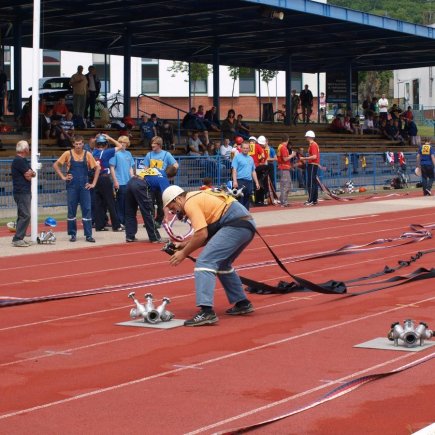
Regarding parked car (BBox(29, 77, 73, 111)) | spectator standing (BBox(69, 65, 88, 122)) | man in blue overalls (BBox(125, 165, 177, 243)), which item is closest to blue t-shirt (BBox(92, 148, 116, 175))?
man in blue overalls (BBox(125, 165, 177, 243))

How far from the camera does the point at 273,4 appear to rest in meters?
36.8

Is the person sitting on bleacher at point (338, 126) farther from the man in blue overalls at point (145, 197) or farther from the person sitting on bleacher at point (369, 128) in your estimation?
the man in blue overalls at point (145, 197)

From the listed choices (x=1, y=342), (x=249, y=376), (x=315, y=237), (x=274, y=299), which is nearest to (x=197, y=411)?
(x=249, y=376)

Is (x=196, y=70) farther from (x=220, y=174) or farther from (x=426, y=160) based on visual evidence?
(x=220, y=174)

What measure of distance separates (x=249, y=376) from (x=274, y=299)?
4.49 m

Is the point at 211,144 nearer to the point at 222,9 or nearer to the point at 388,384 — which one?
the point at 222,9

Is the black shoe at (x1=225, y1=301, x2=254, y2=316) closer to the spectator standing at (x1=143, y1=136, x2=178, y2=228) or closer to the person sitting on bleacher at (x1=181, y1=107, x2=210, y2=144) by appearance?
the spectator standing at (x1=143, y1=136, x2=178, y2=228)

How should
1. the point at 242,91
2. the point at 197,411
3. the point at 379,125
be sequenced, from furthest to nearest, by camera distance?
the point at 242,91, the point at 379,125, the point at 197,411

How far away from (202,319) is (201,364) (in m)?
1.89

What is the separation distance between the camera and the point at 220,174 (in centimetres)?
3406

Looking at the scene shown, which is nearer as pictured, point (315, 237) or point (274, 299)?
point (274, 299)

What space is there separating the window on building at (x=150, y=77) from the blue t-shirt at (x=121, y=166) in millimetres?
A: 70458

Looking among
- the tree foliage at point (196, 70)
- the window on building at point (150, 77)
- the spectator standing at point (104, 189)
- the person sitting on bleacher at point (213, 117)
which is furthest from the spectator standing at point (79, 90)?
the window on building at point (150, 77)

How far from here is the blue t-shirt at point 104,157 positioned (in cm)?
2208
